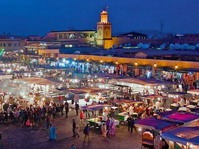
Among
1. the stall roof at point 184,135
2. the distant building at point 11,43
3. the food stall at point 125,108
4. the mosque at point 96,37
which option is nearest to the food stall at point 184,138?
Answer: the stall roof at point 184,135

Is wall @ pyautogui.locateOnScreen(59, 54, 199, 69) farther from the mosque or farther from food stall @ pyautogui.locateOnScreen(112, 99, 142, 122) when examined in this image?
the mosque

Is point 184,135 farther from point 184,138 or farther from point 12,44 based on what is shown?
point 12,44

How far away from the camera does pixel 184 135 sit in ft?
30.3

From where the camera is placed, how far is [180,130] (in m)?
9.72

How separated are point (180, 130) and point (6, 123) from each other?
9.50 m

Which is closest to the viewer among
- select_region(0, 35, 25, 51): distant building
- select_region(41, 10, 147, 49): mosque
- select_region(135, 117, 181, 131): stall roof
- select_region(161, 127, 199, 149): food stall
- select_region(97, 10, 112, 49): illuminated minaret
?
select_region(161, 127, 199, 149): food stall

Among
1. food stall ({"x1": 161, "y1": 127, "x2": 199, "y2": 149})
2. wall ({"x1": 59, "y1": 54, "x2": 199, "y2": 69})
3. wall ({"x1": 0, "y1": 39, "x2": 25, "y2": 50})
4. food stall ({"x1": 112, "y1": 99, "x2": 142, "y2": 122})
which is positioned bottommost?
food stall ({"x1": 112, "y1": 99, "x2": 142, "y2": 122})

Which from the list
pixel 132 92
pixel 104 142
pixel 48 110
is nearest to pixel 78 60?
pixel 132 92

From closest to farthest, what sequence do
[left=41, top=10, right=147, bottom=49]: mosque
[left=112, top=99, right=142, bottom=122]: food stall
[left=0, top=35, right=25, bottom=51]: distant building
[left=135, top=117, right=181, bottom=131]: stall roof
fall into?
[left=135, top=117, right=181, bottom=131]: stall roof
[left=112, top=99, right=142, bottom=122]: food stall
[left=41, top=10, right=147, bottom=49]: mosque
[left=0, top=35, right=25, bottom=51]: distant building

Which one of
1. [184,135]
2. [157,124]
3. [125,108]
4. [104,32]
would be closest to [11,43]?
[104,32]

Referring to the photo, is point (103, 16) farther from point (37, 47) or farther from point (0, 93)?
point (0, 93)

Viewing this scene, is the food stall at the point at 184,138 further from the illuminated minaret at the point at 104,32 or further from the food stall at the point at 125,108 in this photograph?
the illuminated minaret at the point at 104,32

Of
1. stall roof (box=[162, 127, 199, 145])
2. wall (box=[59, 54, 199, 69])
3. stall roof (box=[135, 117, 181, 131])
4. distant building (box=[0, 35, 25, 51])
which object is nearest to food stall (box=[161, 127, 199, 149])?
stall roof (box=[162, 127, 199, 145])

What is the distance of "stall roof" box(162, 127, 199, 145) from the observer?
8914mm
